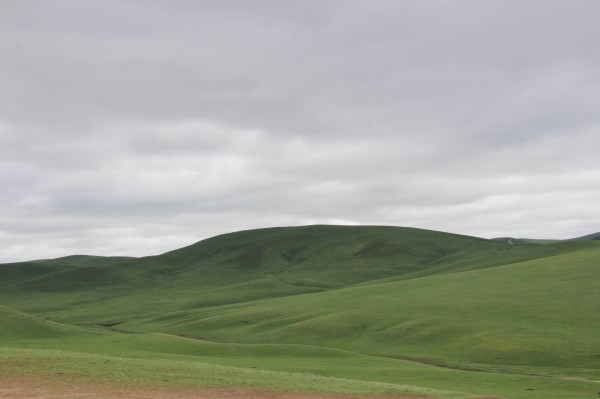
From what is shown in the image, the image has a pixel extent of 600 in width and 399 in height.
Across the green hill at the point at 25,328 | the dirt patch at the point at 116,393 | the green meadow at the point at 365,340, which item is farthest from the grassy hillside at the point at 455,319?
the dirt patch at the point at 116,393

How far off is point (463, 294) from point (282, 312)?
29.7m

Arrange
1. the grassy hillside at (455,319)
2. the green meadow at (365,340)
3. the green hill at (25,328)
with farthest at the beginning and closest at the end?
the green hill at (25,328) < the grassy hillside at (455,319) < the green meadow at (365,340)

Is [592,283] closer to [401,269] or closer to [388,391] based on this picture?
[388,391]

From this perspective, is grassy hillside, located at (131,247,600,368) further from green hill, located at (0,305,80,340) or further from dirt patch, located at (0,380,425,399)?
dirt patch, located at (0,380,425,399)

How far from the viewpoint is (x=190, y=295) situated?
171 meters

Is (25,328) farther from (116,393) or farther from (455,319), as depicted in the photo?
(116,393)

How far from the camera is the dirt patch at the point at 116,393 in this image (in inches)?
1104

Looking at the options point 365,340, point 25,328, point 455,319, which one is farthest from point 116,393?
point 455,319

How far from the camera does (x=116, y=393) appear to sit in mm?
29328

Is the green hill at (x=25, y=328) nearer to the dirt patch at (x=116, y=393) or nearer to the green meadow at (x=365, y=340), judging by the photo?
the green meadow at (x=365, y=340)

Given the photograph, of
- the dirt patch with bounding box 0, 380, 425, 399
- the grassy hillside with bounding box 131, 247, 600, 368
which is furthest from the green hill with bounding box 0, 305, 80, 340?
the dirt patch with bounding box 0, 380, 425, 399

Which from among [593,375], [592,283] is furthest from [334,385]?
[592,283]

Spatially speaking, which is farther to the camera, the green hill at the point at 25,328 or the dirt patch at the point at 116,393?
the green hill at the point at 25,328

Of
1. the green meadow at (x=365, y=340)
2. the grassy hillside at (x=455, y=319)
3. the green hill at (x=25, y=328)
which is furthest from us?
the green hill at (x=25, y=328)
